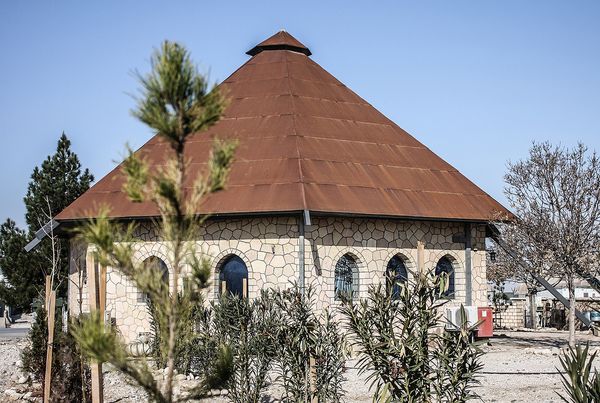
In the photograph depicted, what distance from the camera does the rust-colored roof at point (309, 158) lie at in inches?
743

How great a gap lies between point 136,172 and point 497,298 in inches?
1249

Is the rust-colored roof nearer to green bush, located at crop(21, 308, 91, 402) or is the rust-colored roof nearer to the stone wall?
the stone wall

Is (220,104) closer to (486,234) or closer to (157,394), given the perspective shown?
(157,394)

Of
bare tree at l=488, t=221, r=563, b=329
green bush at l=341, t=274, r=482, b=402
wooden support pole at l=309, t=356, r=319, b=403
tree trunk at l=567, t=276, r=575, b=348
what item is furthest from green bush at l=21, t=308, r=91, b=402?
bare tree at l=488, t=221, r=563, b=329

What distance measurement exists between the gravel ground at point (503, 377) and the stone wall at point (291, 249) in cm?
246

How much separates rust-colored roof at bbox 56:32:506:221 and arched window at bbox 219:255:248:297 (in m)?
1.33

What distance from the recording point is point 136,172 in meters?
5.12

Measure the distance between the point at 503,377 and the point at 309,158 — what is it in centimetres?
720

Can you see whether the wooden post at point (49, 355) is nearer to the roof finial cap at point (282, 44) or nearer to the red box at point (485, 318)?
the red box at point (485, 318)

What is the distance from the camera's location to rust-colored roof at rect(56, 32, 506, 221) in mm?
18875

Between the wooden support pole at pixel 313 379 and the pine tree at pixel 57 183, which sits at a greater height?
the pine tree at pixel 57 183

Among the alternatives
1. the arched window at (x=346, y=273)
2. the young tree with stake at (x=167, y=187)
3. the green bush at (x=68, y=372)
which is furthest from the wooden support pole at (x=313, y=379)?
the arched window at (x=346, y=273)

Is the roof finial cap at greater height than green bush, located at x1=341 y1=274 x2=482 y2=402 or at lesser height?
greater

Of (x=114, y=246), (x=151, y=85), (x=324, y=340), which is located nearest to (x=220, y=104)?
(x=151, y=85)
